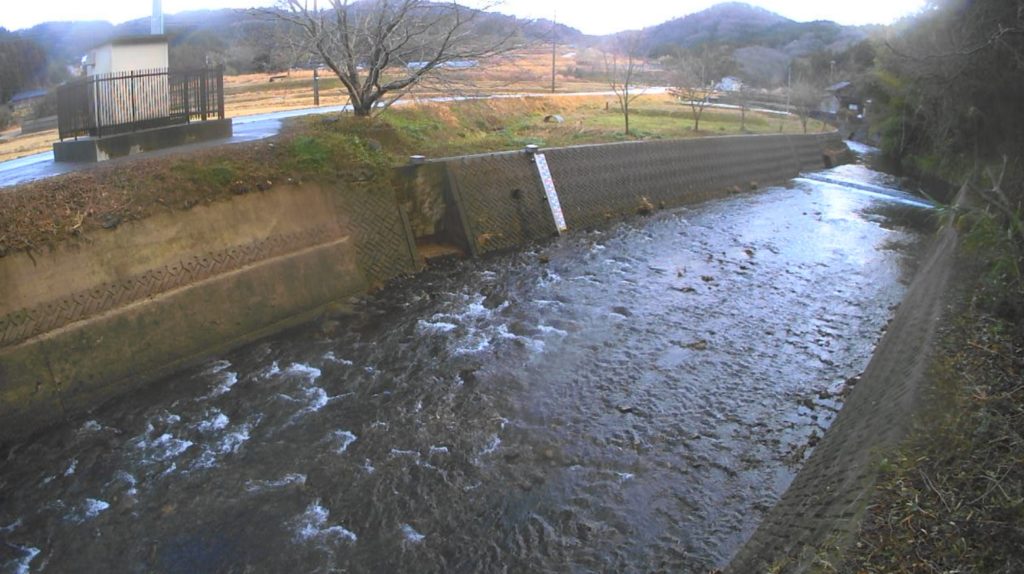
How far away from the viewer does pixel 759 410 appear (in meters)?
8.05

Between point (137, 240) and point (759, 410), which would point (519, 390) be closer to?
point (759, 410)

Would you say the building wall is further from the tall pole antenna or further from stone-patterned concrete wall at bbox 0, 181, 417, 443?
stone-patterned concrete wall at bbox 0, 181, 417, 443

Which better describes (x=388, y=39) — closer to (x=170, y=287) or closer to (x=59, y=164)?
(x=59, y=164)

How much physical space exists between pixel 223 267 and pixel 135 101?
578cm

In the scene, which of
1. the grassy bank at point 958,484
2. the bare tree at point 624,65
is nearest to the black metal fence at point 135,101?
the grassy bank at point 958,484

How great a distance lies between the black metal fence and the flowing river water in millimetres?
6464

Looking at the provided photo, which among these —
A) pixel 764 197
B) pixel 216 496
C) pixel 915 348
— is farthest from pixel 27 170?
pixel 764 197

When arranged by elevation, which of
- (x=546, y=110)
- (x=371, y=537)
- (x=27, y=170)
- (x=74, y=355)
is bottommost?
(x=371, y=537)

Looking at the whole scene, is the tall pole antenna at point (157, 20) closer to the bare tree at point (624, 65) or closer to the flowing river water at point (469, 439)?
the flowing river water at point (469, 439)

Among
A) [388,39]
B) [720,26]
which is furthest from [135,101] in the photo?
[720,26]

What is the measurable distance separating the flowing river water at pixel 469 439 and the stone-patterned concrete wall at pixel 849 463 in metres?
0.45

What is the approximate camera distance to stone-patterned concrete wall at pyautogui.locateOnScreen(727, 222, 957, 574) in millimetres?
4434

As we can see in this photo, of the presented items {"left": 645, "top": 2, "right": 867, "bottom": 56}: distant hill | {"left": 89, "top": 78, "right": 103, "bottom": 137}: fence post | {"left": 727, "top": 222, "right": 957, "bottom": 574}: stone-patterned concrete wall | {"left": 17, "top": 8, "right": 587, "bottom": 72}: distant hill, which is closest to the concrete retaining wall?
{"left": 17, "top": 8, "right": 587, "bottom": 72}: distant hill

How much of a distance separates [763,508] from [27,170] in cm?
1289
